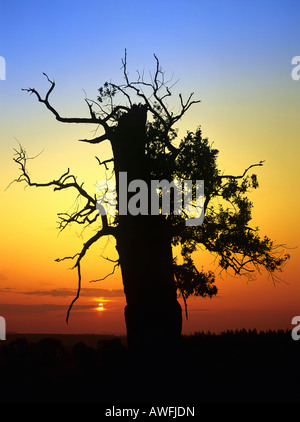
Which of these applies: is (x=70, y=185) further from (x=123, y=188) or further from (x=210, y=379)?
(x=210, y=379)

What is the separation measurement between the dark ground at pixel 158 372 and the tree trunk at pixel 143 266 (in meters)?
0.99

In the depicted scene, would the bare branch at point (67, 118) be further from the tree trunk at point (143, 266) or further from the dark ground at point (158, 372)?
the dark ground at point (158, 372)

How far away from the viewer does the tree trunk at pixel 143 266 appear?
24.2 meters

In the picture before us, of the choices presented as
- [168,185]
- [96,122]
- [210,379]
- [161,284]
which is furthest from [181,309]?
[96,122]

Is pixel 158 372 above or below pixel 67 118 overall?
below

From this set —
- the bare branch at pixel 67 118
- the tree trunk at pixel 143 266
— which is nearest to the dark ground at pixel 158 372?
the tree trunk at pixel 143 266

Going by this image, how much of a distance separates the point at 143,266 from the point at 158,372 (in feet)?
12.9

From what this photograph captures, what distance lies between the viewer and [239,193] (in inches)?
1096

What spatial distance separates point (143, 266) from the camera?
80.5 feet

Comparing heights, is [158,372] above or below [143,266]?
below

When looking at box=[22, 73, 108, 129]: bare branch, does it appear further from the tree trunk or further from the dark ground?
the dark ground

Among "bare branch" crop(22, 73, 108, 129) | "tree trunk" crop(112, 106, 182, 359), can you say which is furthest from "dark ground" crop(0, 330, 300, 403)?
"bare branch" crop(22, 73, 108, 129)

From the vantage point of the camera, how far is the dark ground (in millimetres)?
22047

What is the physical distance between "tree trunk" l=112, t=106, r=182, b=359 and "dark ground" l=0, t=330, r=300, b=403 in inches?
39.0
